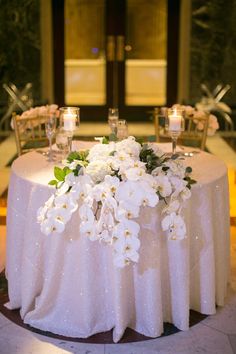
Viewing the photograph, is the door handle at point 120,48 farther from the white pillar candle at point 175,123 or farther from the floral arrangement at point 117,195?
the floral arrangement at point 117,195

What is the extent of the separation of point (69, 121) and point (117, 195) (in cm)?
97

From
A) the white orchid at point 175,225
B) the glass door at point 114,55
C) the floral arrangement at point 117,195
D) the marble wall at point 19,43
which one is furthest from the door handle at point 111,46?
the white orchid at point 175,225

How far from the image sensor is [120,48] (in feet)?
28.6

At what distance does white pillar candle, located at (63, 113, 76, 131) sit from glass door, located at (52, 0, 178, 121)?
546 centimetres

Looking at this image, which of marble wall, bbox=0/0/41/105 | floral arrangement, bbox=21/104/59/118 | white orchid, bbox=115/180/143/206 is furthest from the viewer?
marble wall, bbox=0/0/41/105

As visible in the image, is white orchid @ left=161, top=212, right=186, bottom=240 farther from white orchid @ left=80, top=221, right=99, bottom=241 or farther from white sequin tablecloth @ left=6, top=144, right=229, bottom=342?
white orchid @ left=80, top=221, right=99, bottom=241

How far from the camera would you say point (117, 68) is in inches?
345

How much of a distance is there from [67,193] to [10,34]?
5.92 metres

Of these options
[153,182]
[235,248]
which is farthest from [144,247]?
[235,248]

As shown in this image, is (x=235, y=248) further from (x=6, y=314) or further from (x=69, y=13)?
(x=69, y=13)

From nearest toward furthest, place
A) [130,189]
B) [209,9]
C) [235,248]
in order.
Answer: [130,189], [235,248], [209,9]

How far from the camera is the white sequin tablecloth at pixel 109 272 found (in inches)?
111

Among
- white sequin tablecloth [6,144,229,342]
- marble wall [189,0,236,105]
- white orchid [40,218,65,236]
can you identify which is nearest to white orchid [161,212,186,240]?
white sequin tablecloth [6,144,229,342]

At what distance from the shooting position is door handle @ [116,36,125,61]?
28.5 feet
